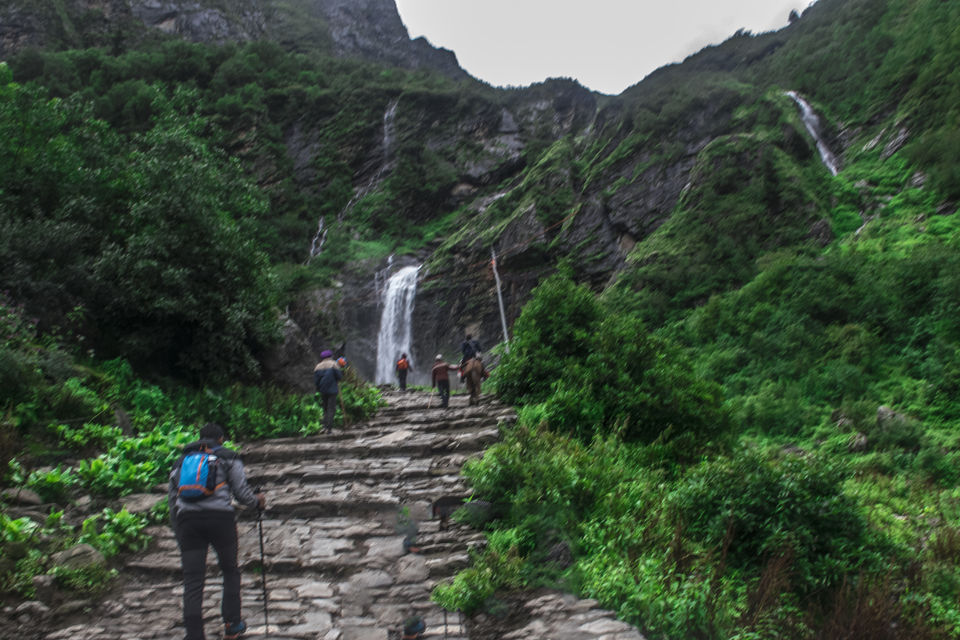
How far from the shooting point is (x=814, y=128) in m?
28.6

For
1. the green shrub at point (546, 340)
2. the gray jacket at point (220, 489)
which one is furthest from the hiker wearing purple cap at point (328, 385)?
the gray jacket at point (220, 489)

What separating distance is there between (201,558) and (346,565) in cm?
169

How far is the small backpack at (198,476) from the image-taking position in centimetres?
446

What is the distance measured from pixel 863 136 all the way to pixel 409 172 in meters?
28.5

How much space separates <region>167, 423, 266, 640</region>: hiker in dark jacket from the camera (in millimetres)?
4371

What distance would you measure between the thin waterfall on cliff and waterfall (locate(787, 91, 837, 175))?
21.2 metres

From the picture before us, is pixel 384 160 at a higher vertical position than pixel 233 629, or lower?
higher

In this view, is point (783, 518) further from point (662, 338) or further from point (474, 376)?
point (474, 376)

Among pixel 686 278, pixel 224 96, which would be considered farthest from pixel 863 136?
pixel 224 96

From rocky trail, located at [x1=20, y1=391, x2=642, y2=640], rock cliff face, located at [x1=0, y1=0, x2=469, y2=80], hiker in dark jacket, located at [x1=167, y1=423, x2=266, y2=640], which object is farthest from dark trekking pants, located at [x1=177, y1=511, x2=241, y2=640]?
rock cliff face, located at [x1=0, y1=0, x2=469, y2=80]

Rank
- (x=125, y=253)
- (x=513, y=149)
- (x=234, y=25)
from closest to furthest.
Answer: (x=125, y=253)
(x=513, y=149)
(x=234, y=25)

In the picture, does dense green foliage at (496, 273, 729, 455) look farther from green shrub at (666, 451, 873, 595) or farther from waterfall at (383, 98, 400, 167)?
waterfall at (383, 98, 400, 167)

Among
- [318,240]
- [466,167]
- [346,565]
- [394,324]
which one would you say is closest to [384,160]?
[466,167]

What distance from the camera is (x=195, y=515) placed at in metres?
4.46
